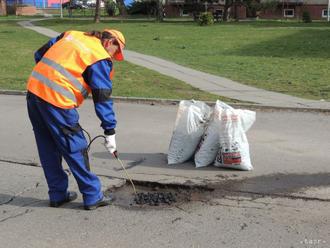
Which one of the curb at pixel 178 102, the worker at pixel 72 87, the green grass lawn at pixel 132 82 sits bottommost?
the curb at pixel 178 102

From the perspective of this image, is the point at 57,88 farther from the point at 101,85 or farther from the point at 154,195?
the point at 154,195

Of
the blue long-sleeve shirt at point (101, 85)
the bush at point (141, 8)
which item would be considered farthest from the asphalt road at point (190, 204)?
the bush at point (141, 8)

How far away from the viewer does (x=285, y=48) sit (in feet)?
74.4

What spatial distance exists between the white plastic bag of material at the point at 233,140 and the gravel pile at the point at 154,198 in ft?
3.15

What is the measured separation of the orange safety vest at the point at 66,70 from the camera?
483cm

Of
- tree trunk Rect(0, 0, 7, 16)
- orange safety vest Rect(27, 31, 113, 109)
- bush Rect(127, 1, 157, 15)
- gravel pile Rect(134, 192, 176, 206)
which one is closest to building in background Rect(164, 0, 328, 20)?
bush Rect(127, 1, 157, 15)

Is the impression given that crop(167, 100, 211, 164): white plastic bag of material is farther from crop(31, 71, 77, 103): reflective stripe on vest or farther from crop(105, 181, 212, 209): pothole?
crop(31, 71, 77, 103): reflective stripe on vest

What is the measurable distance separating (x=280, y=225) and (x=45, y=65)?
8.02 feet

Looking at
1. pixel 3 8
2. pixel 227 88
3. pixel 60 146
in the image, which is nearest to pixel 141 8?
pixel 3 8

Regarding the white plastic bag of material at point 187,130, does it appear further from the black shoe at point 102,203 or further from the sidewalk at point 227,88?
the sidewalk at point 227,88

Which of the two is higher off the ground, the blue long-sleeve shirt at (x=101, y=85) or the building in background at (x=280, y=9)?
the building in background at (x=280, y=9)

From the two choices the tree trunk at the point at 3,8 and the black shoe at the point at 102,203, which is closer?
the black shoe at the point at 102,203

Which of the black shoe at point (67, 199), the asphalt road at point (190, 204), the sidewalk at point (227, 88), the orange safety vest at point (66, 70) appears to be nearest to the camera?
the asphalt road at point (190, 204)

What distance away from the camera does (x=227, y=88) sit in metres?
12.7
